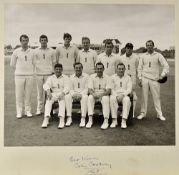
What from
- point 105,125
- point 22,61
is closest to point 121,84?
point 105,125

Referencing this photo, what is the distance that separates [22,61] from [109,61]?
493 millimetres

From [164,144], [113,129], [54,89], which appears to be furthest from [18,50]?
[164,144]

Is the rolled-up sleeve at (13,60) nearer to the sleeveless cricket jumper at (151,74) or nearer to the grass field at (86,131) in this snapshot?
the grass field at (86,131)

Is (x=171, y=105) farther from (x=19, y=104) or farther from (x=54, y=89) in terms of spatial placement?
(x=19, y=104)

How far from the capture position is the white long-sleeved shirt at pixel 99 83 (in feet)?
6.26

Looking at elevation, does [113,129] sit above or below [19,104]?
below

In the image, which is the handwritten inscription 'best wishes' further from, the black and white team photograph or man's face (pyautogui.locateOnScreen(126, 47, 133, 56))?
man's face (pyautogui.locateOnScreen(126, 47, 133, 56))

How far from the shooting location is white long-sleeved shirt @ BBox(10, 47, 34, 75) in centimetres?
186

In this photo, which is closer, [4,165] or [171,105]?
[4,165]

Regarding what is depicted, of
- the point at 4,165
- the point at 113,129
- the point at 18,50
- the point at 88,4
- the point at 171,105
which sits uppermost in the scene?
the point at 88,4

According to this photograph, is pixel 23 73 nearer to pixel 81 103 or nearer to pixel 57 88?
pixel 57 88

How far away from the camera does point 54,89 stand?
1.91 m

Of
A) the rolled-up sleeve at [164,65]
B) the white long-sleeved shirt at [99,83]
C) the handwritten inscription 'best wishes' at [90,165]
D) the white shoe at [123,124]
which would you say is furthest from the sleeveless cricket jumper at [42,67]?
the rolled-up sleeve at [164,65]

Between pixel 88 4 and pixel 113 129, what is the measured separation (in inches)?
28.2
